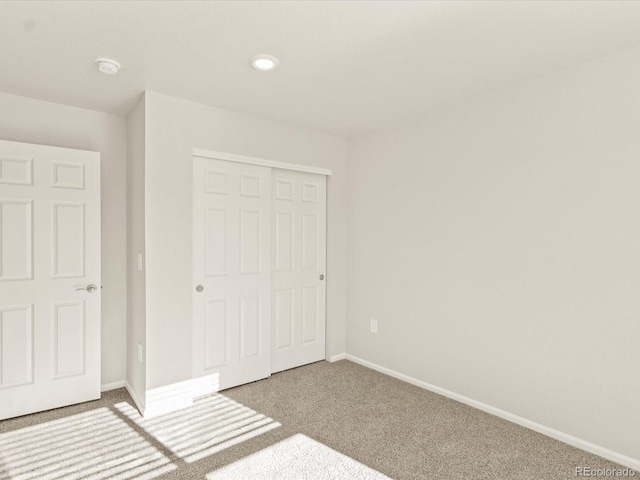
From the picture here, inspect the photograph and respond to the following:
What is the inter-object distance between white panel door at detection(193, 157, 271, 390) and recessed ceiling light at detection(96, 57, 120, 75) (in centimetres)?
87

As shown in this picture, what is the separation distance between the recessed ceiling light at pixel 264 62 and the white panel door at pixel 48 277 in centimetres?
161

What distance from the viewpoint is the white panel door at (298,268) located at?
362 cm

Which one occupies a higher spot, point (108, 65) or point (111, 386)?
point (108, 65)

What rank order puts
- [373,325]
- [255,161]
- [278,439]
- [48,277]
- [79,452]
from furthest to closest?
[373,325] → [255,161] → [48,277] → [278,439] → [79,452]

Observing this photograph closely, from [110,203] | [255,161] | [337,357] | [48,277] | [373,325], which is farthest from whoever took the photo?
[337,357]

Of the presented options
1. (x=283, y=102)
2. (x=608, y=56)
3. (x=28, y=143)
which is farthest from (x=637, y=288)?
(x=28, y=143)

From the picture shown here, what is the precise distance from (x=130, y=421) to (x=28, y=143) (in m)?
2.19

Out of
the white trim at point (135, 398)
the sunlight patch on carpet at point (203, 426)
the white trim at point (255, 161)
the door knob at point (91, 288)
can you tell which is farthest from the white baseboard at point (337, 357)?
the door knob at point (91, 288)

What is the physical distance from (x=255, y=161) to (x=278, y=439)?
221 centimetres

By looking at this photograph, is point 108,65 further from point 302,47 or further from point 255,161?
point 255,161

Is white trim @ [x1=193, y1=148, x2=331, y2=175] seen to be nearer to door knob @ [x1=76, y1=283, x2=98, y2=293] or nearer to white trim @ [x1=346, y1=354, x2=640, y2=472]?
door knob @ [x1=76, y1=283, x2=98, y2=293]

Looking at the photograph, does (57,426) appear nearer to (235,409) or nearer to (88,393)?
(88,393)

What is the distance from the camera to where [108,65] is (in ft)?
7.55

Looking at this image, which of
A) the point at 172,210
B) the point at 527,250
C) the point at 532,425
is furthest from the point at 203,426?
the point at 527,250
